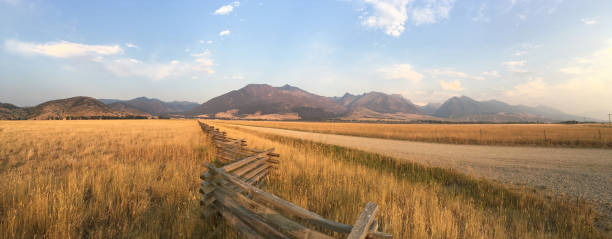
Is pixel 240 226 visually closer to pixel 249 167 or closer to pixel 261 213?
pixel 261 213

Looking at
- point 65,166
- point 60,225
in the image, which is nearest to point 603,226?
point 60,225

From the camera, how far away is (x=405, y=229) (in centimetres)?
330

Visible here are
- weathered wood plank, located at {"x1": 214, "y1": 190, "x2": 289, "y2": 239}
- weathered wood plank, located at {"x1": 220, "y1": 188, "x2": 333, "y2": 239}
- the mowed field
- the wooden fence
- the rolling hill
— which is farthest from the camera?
the rolling hill

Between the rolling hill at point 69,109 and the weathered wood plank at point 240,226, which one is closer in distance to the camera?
the weathered wood plank at point 240,226

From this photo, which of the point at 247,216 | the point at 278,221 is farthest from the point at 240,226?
the point at 278,221

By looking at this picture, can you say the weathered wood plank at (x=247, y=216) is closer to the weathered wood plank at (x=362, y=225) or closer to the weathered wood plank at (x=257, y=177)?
the weathered wood plank at (x=362, y=225)

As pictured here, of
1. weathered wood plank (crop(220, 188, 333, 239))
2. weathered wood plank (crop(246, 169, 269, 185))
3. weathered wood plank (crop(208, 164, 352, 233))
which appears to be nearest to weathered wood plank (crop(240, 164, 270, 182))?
weathered wood plank (crop(246, 169, 269, 185))

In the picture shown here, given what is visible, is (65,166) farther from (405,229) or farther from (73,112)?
(73,112)

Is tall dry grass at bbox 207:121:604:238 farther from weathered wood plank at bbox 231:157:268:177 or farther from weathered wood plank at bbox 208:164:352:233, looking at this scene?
weathered wood plank at bbox 208:164:352:233

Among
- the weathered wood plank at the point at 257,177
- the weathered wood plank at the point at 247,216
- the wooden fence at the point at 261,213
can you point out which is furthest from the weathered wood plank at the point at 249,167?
the weathered wood plank at the point at 247,216

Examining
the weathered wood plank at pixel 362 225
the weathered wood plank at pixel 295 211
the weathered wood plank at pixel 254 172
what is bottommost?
the weathered wood plank at pixel 254 172

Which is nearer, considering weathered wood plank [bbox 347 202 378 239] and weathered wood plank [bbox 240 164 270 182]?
weathered wood plank [bbox 347 202 378 239]

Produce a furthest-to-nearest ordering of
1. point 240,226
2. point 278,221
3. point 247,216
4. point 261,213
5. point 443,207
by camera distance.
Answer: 1. point 443,207
2. point 240,226
3. point 247,216
4. point 261,213
5. point 278,221

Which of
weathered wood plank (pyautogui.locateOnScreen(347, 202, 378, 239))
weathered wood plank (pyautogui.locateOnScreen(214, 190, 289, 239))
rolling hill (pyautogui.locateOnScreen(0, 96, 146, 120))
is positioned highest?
rolling hill (pyautogui.locateOnScreen(0, 96, 146, 120))
